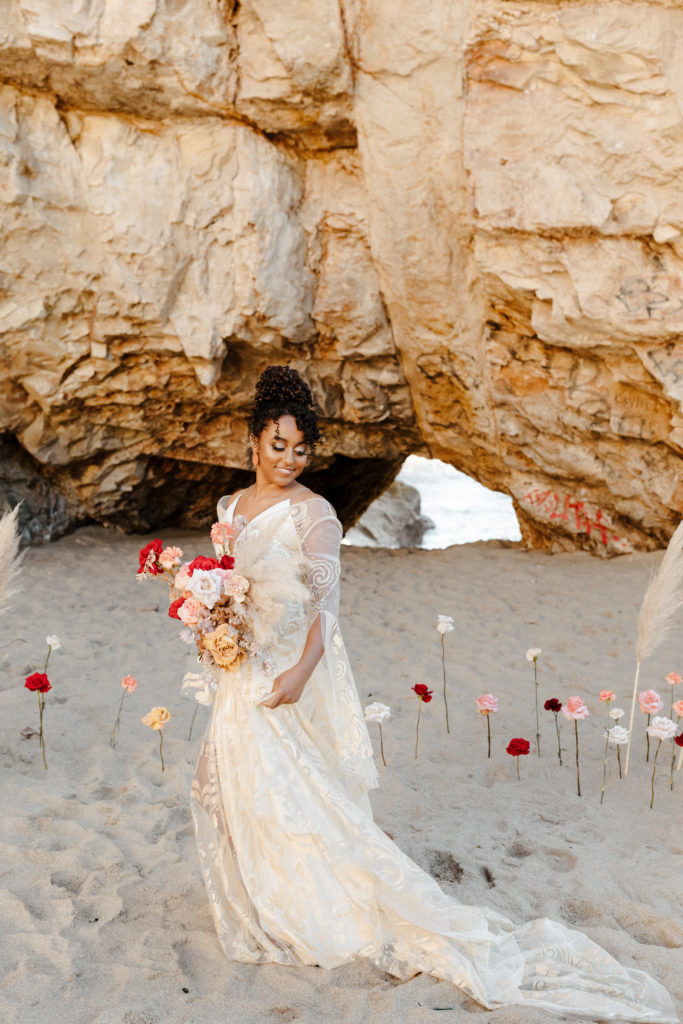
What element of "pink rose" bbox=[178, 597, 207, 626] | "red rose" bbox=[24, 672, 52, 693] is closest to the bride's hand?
"pink rose" bbox=[178, 597, 207, 626]

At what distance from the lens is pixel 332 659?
Answer: 2600 millimetres

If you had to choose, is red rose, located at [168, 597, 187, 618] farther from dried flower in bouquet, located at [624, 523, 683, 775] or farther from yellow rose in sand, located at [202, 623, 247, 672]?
dried flower in bouquet, located at [624, 523, 683, 775]

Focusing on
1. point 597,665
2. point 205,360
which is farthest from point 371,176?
point 597,665

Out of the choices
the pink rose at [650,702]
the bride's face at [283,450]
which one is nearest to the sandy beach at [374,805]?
the pink rose at [650,702]

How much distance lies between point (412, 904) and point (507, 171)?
16.8ft

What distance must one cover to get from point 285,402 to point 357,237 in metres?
4.83

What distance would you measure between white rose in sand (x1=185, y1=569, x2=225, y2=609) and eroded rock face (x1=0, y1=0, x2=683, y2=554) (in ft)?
14.9

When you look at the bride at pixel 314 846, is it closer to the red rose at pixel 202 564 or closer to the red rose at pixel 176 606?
the red rose at pixel 202 564

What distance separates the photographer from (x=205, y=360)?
23.9 ft

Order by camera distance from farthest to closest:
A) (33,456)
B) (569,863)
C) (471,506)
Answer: (471,506) → (33,456) → (569,863)

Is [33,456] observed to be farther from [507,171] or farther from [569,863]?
[569,863]

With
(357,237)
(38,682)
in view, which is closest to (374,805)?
(38,682)

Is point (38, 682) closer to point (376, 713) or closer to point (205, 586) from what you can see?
point (376, 713)

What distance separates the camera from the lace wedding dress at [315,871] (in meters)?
2.27
